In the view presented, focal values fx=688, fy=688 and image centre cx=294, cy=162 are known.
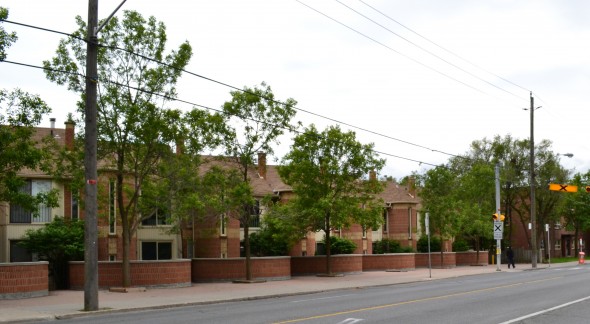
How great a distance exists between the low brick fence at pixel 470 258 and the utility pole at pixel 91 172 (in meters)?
37.7

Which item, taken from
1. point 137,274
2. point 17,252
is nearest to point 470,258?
point 137,274

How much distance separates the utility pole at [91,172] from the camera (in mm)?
18938

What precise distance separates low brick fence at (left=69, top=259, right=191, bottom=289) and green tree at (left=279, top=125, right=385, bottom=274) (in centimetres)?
819

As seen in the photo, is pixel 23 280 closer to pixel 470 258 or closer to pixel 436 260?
pixel 436 260

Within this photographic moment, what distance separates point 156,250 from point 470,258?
25.5 m

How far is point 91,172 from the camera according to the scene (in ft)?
63.2

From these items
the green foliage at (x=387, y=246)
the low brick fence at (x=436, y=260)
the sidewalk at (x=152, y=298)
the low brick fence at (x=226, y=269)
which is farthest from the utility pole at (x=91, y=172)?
the green foliage at (x=387, y=246)

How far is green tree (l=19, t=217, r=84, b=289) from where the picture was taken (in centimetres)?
3011

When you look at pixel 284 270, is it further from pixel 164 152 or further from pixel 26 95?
pixel 26 95

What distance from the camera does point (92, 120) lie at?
19250mm

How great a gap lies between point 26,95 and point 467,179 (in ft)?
127

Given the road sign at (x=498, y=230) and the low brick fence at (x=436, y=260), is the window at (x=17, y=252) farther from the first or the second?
the road sign at (x=498, y=230)

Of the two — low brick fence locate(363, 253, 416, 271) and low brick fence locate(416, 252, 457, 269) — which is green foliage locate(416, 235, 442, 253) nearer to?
low brick fence locate(416, 252, 457, 269)

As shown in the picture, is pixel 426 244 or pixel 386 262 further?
pixel 426 244
